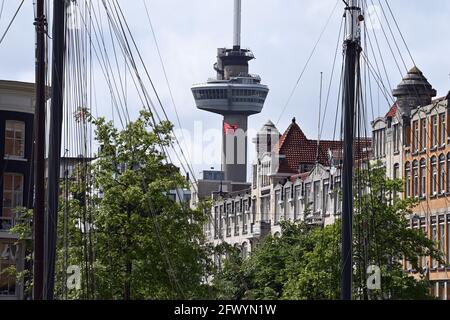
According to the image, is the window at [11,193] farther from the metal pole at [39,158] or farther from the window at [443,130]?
the metal pole at [39,158]

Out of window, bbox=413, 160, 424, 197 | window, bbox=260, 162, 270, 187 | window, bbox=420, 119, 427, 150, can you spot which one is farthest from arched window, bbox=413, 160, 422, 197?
window, bbox=260, 162, 270, 187

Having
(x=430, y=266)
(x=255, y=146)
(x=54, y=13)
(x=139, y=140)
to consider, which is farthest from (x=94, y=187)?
(x=255, y=146)

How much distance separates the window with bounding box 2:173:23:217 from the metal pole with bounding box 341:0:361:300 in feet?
115

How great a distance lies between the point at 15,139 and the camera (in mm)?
90625

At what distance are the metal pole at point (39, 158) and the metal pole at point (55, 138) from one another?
872 millimetres

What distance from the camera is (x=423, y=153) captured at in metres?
112

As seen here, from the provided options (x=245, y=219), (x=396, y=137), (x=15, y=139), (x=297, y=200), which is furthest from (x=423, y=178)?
(x=245, y=219)

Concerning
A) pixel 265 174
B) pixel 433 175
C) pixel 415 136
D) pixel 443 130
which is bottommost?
pixel 433 175

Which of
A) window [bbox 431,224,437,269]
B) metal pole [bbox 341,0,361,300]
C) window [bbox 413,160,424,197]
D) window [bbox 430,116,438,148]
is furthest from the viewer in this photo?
window [bbox 413,160,424,197]

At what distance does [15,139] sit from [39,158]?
4965 cm

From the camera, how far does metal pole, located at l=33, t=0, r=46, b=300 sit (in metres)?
39.9

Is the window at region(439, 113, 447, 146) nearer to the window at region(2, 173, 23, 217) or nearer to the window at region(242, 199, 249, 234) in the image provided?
the window at region(2, 173, 23, 217)

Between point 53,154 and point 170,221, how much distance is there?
27278 millimetres

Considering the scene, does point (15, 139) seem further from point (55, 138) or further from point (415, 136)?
point (55, 138)
